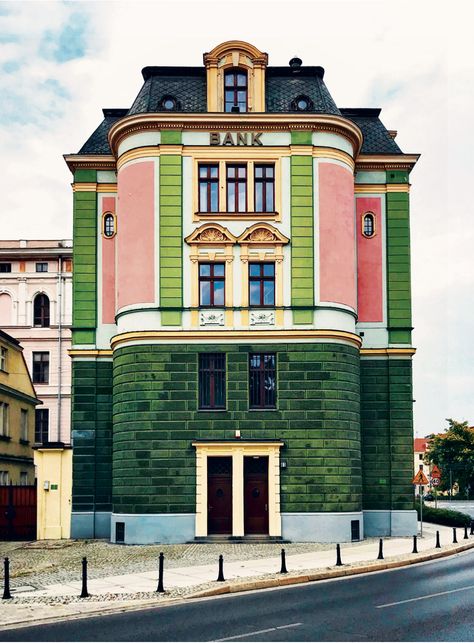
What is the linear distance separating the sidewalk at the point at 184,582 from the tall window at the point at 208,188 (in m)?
13.6

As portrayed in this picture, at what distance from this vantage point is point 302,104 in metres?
37.7

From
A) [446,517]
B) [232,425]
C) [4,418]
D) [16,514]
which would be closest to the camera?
[232,425]

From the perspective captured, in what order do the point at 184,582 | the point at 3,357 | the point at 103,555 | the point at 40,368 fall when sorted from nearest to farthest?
1. the point at 184,582
2. the point at 103,555
3. the point at 3,357
4. the point at 40,368

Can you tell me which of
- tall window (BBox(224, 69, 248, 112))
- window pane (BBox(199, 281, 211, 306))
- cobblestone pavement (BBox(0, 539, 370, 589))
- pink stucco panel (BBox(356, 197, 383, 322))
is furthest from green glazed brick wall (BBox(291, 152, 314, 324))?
cobblestone pavement (BBox(0, 539, 370, 589))

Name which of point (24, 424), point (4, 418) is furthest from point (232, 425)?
point (24, 424)

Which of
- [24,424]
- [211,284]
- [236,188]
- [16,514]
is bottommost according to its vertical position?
[16,514]

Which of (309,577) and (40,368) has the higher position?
(40,368)

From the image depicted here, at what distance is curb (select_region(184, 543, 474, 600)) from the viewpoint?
22.5 metres

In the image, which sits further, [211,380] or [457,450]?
[457,450]

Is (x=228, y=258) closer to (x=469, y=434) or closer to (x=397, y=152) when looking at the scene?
(x=397, y=152)

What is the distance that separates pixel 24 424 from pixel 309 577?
31.8 m

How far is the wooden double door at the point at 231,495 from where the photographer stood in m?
34.9

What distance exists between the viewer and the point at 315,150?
3694 cm

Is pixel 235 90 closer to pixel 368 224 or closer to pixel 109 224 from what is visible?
pixel 109 224
